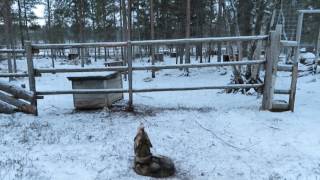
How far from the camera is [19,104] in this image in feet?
20.1

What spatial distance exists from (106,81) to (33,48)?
4.99ft

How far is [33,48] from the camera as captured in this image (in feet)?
20.6

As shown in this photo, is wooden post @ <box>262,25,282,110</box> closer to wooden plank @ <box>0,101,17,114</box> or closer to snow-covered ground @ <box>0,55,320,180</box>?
snow-covered ground @ <box>0,55,320,180</box>

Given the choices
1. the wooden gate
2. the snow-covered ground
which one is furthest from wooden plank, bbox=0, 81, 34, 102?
the snow-covered ground

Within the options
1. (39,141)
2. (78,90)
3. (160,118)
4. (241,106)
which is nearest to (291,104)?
(241,106)

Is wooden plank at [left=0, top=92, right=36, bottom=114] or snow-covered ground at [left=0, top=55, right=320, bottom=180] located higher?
wooden plank at [left=0, top=92, right=36, bottom=114]

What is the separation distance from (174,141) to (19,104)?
319 centimetres

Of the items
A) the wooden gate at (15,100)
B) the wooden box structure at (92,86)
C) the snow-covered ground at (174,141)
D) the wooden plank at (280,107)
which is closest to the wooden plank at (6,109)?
the wooden gate at (15,100)

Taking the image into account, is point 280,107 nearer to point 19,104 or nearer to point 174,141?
point 174,141

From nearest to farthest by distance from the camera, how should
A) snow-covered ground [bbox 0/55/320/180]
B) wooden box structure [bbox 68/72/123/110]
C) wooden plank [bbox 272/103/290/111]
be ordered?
snow-covered ground [bbox 0/55/320/180], wooden plank [bbox 272/103/290/111], wooden box structure [bbox 68/72/123/110]

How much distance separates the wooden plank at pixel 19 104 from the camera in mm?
6092

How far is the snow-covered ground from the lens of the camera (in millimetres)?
3834

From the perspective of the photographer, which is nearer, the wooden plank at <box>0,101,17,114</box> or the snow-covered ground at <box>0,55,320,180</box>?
the snow-covered ground at <box>0,55,320,180</box>

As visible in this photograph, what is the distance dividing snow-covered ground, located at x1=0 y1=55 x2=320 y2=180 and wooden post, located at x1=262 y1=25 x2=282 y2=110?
27cm
